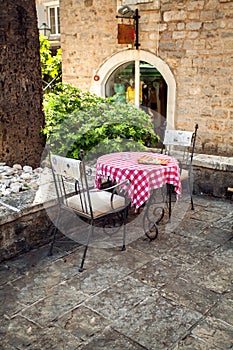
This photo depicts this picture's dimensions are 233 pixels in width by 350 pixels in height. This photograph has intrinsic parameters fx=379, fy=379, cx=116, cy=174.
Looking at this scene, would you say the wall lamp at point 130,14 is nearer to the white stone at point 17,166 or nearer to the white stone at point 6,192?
the white stone at point 17,166

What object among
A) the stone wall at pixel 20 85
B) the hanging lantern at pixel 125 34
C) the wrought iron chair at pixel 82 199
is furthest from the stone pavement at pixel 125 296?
the hanging lantern at pixel 125 34

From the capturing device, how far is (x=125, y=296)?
10.2 ft

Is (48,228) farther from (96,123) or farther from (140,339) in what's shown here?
(140,339)

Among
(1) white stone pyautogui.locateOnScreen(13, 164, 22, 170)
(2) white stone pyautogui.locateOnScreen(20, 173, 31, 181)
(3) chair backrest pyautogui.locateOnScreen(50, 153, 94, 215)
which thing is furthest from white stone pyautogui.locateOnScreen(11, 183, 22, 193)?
(1) white stone pyautogui.locateOnScreen(13, 164, 22, 170)

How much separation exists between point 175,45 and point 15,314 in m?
5.49

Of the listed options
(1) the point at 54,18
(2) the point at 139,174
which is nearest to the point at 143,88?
(2) the point at 139,174

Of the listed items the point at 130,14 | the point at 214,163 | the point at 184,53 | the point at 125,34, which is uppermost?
the point at 130,14

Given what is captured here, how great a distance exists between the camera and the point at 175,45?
679cm

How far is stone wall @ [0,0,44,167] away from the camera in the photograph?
15.1ft

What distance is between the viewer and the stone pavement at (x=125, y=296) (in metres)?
2.61

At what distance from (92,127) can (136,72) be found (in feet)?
10.8

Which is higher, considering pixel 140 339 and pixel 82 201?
pixel 82 201

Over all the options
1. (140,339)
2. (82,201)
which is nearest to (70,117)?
(82,201)

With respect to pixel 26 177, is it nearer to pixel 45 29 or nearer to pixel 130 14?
pixel 130 14
